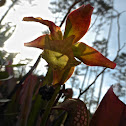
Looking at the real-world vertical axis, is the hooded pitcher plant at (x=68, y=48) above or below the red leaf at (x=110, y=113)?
above

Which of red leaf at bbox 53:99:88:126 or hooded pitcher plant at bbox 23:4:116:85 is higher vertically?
hooded pitcher plant at bbox 23:4:116:85

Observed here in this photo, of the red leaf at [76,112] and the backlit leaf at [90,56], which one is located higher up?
the backlit leaf at [90,56]

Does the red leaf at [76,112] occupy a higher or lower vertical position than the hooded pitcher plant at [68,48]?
lower

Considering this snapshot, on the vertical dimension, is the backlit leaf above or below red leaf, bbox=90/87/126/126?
above

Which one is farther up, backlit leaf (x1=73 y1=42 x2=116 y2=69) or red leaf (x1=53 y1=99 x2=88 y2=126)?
backlit leaf (x1=73 y1=42 x2=116 y2=69)
